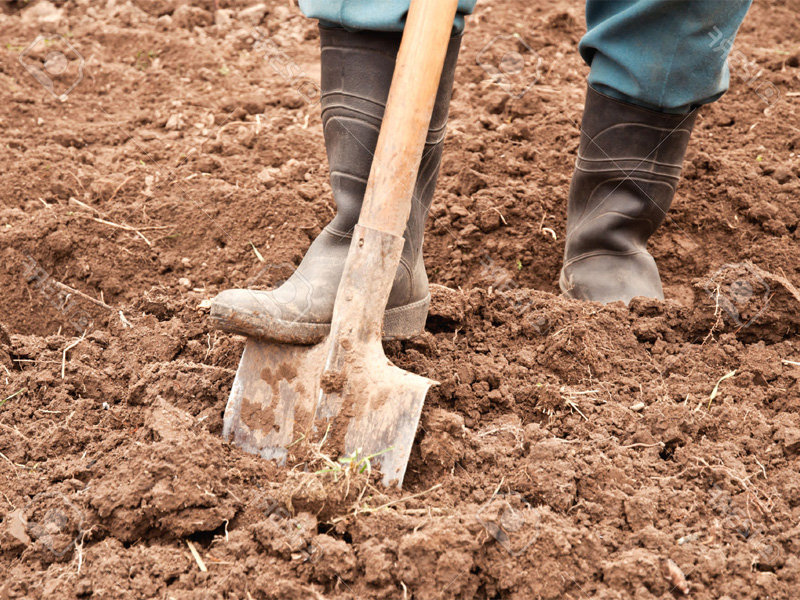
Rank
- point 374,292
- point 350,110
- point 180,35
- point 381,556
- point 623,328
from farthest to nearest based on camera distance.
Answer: point 180,35
point 623,328
point 350,110
point 374,292
point 381,556

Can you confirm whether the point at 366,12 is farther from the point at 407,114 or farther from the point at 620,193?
the point at 620,193

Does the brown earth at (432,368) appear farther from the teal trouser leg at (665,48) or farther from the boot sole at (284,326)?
the teal trouser leg at (665,48)

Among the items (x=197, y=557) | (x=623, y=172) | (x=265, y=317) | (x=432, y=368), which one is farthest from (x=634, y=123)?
(x=197, y=557)

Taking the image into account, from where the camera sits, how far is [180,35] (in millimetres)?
4059

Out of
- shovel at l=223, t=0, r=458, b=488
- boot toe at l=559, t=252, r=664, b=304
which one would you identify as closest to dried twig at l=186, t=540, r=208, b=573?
shovel at l=223, t=0, r=458, b=488

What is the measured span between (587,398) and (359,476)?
2.04ft

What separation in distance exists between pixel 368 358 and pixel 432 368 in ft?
0.88

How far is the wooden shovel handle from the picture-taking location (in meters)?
1.63

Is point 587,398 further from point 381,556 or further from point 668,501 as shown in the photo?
point 381,556

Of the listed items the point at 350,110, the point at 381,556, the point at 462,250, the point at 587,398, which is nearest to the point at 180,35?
the point at 462,250

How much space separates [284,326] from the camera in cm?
170

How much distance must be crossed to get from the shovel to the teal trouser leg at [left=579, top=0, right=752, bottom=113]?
2.21 feet

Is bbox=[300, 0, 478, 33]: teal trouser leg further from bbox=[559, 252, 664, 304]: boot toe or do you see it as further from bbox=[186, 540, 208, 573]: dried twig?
bbox=[186, 540, 208, 573]: dried twig

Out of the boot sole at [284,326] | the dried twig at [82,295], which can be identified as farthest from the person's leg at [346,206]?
the dried twig at [82,295]
